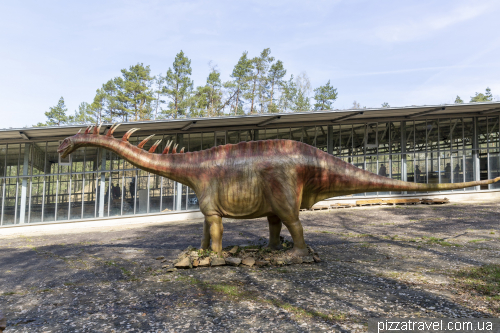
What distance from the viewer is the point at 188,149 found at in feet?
59.3

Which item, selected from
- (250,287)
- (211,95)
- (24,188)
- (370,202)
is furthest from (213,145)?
(211,95)

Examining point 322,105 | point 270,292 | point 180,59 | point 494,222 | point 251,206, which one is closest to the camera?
point 270,292

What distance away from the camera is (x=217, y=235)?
687 centimetres

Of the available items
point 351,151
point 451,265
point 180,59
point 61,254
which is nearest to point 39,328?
point 61,254

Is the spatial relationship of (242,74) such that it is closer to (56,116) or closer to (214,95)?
(214,95)

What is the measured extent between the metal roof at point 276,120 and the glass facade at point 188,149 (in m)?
0.45

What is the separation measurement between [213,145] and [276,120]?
3.70 metres

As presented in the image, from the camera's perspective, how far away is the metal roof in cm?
1468

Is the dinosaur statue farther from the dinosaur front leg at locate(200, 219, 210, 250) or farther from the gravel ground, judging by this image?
the gravel ground

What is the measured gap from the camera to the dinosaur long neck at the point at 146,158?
6633 millimetres

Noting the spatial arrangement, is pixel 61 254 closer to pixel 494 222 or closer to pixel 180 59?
pixel 494 222

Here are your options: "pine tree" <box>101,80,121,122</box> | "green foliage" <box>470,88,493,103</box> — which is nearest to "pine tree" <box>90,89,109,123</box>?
"pine tree" <box>101,80,121,122</box>

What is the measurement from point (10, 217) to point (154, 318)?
602 inches

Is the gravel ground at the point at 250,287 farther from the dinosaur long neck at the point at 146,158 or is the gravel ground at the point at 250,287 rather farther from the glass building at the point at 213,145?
the glass building at the point at 213,145
